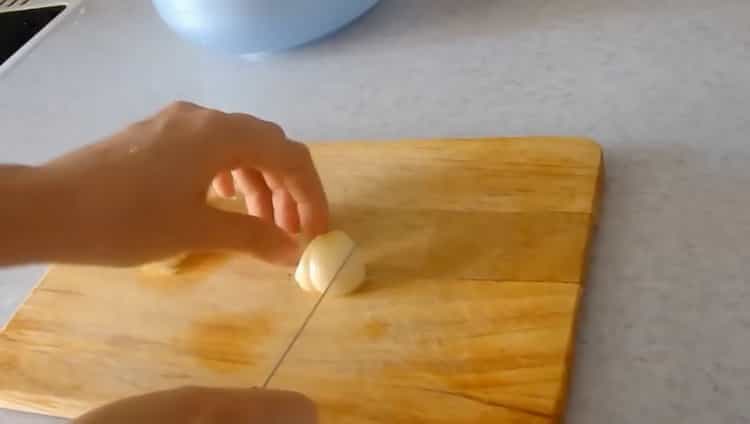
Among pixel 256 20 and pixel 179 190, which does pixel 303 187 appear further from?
pixel 256 20

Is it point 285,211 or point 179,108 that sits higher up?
point 179,108

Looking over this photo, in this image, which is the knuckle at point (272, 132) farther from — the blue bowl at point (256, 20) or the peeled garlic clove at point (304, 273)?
the blue bowl at point (256, 20)

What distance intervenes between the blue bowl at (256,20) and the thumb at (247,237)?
0.32 m

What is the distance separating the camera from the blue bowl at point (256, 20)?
40.4 inches

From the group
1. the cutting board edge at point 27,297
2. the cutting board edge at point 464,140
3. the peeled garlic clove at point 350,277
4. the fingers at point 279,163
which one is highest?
the fingers at point 279,163

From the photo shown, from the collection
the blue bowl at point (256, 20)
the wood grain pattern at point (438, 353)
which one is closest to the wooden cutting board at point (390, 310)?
the wood grain pattern at point (438, 353)

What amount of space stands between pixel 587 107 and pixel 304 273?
326mm

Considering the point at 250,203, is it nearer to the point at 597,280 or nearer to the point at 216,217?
the point at 216,217

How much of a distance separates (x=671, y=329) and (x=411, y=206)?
0.86ft

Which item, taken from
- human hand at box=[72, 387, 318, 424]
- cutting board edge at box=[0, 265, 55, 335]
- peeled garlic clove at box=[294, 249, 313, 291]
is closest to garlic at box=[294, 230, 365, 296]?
peeled garlic clove at box=[294, 249, 313, 291]

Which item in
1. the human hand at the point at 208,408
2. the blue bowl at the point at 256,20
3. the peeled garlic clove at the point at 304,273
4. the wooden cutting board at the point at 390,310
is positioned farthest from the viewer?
the blue bowl at the point at 256,20

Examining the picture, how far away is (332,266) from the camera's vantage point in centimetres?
76

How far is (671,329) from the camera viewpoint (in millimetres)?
663

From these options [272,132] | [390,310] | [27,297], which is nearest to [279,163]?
[272,132]
